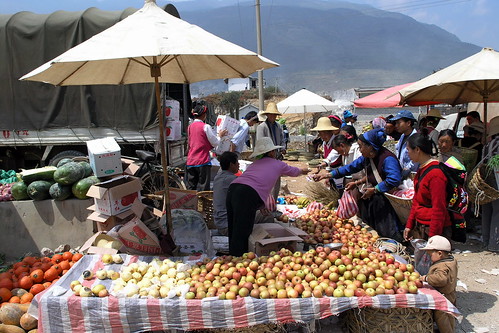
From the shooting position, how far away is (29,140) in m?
7.88

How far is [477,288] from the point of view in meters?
4.51

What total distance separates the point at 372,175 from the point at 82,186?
3882mm

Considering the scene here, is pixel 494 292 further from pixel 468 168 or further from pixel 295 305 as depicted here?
pixel 295 305

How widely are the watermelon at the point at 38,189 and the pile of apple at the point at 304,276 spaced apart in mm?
3024

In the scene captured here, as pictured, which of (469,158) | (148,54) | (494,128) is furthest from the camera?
(469,158)

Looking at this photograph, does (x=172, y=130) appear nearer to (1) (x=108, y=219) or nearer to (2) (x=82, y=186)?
(2) (x=82, y=186)

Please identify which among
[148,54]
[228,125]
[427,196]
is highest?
[148,54]

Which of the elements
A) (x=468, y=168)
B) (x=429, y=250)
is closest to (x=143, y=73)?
(x=429, y=250)

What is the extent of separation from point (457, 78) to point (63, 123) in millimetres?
6953

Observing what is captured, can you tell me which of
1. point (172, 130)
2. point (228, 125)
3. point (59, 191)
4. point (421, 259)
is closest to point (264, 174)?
point (421, 259)

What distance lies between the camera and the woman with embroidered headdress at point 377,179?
491cm

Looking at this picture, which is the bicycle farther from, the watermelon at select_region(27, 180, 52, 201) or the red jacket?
the red jacket

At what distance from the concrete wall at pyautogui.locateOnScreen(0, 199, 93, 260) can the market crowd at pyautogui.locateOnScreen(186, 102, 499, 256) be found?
2050mm

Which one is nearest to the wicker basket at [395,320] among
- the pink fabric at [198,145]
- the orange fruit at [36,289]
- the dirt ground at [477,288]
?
the dirt ground at [477,288]
